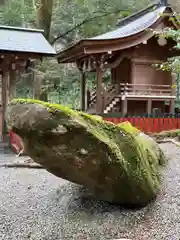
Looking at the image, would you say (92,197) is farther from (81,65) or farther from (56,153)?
(81,65)

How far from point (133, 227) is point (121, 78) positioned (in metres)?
12.2

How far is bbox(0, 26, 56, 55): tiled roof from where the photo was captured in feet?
31.3

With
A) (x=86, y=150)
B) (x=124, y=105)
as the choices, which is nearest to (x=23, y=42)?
(x=124, y=105)

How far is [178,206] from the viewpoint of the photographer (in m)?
3.72

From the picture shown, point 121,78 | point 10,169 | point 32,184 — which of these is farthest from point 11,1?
point 32,184

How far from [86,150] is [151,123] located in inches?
370

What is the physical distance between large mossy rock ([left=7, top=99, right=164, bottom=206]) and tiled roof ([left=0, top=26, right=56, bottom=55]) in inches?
262

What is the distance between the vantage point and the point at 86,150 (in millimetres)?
3057

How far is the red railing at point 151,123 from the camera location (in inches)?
464

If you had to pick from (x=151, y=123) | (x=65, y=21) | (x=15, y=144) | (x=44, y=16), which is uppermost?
(x=65, y=21)

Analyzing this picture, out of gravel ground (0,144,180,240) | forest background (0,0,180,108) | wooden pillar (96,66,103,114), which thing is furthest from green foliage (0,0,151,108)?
gravel ground (0,144,180,240)

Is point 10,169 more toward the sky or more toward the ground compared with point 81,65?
more toward the ground

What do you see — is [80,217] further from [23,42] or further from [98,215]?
[23,42]

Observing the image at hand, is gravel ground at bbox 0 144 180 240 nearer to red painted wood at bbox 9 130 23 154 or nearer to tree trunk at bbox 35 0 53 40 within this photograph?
red painted wood at bbox 9 130 23 154
